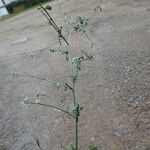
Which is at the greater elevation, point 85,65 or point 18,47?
point 85,65

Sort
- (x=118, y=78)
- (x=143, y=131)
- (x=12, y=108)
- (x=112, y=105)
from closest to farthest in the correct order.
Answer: (x=143, y=131) < (x=112, y=105) < (x=118, y=78) < (x=12, y=108)

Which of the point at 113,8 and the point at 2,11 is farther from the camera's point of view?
the point at 2,11

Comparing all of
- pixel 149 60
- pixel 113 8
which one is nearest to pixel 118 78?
pixel 149 60

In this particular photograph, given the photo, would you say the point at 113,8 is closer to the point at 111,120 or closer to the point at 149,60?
the point at 149,60

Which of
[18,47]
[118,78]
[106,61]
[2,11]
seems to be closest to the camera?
[118,78]

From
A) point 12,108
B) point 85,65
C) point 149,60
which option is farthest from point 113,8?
point 12,108

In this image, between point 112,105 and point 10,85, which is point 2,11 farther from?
point 112,105

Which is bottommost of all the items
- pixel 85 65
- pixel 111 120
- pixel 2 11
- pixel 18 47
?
pixel 2 11
